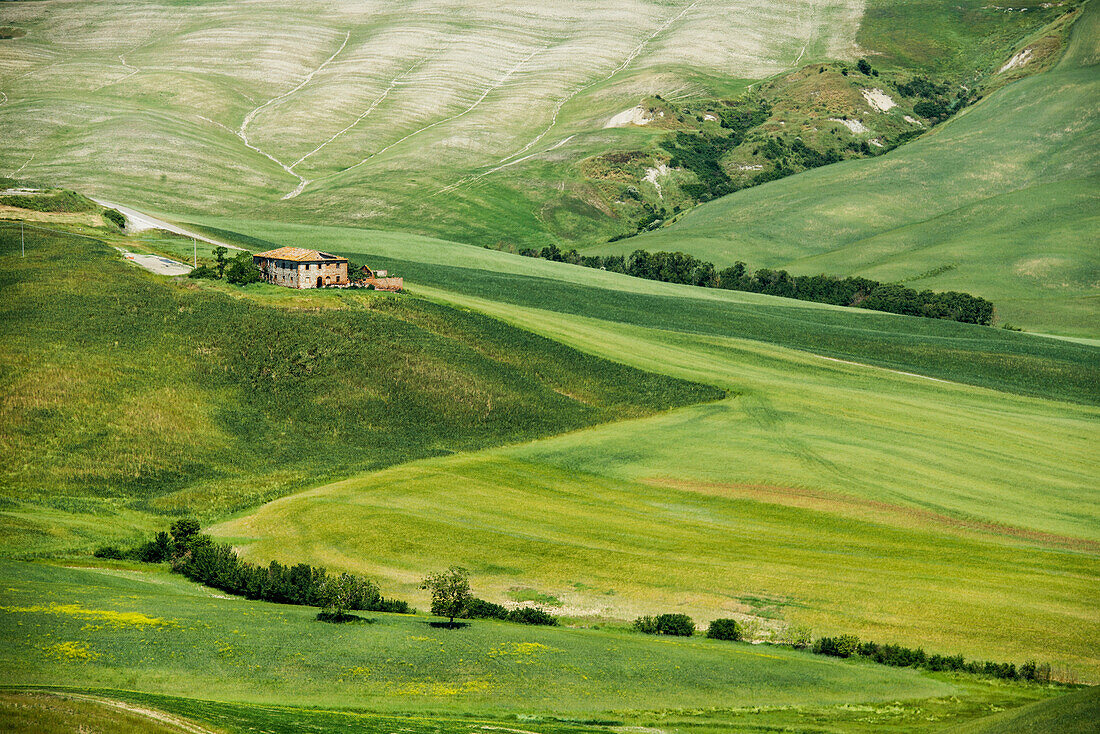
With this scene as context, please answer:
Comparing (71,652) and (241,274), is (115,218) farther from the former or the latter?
(71,652)

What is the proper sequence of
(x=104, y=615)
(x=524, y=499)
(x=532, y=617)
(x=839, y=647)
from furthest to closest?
(x=524, y=499), (x=532, y=617), (x=839, y=647), (x=104, y=615)

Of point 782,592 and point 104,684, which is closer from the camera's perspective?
point 104,684

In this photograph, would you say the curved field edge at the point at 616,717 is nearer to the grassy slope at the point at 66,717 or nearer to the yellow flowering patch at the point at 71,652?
the grassy slope at the point at 66,717

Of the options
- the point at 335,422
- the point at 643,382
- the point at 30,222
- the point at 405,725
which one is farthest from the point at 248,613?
the point at 30,222

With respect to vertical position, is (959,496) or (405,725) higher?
(959,496)

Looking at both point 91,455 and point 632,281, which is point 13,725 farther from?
point 632,281

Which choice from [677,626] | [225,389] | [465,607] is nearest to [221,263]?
[225,389]
